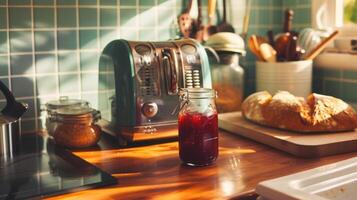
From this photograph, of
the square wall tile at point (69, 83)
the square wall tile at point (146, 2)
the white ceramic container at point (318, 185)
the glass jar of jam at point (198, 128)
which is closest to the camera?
the white ceramic container at point (318, 185)

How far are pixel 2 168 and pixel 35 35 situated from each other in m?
0.40

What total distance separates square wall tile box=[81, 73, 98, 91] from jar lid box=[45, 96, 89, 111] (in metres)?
0.07

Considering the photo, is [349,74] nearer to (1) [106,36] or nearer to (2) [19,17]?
(1) [106,36]

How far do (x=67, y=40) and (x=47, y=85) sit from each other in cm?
13

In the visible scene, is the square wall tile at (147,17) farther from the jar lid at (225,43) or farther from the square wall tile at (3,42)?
the square wall tile at (3,42)

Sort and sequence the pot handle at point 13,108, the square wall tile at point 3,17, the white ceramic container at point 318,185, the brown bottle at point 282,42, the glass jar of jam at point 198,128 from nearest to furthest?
the white ceramic container at point 318,185
the glass jar of jam at point 198,128
the pot handle at point 13,108
the square wall tile at point 3,17
the brown bottle at point 282,42

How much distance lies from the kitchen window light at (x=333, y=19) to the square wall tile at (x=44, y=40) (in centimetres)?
87

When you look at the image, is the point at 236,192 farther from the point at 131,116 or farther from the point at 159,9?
the point at 159,9

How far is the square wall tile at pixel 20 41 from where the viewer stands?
131 cm

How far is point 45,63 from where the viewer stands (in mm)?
1361

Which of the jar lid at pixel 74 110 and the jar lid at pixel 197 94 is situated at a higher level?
the jar lid at pixel 197 94

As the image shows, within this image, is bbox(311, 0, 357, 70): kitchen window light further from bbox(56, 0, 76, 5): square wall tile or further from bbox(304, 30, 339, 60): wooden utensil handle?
bbox(56, 0, 76, 5): square wall tile

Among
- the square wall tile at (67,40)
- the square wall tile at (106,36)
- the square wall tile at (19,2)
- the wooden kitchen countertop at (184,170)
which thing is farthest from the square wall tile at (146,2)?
the wooden kitchen countertop at (184,170)

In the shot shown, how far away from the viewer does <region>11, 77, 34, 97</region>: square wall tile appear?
132 cm
